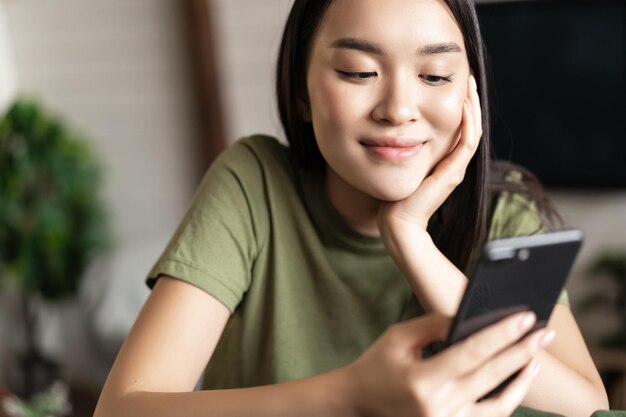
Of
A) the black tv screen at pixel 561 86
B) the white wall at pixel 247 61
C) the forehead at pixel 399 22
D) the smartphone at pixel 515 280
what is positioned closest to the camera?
the smartphone at pixel 515 280

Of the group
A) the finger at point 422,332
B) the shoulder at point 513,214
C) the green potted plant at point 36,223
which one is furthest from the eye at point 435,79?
the green potted plant at point 36,223

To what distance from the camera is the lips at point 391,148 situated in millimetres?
925

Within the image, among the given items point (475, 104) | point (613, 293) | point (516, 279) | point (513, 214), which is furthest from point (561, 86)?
point (516, 279)

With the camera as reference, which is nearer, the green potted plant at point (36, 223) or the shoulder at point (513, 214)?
the shoulder at point (513, 214)

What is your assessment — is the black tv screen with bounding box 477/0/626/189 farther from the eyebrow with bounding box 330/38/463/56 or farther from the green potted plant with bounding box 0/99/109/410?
the green potted plant with bounding box 0/99/109/410

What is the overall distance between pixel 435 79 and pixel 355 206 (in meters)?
0.25

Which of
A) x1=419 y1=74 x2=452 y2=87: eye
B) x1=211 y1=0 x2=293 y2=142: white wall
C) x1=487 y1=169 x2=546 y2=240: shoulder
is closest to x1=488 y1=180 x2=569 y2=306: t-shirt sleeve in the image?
x1=487 y1=169 x2=546 y2=240: shoulder

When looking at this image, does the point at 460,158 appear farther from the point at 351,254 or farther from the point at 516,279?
the point at 516,279

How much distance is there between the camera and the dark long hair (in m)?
1.01

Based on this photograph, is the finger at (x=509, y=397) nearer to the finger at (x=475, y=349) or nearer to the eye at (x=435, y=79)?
the finger at (x=475, y=349)

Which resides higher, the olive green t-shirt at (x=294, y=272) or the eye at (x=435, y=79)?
the eye at (x=435, y=79)

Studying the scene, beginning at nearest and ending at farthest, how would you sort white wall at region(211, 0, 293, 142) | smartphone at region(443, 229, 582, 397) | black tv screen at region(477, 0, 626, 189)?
smartphone at region(443, 229, 582, 397), black tv screen at region(477, 0, 626, 189), white wall at region(211, 0, 293, 142)

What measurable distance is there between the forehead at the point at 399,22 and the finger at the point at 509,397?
39 cm

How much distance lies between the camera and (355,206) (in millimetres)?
1107
